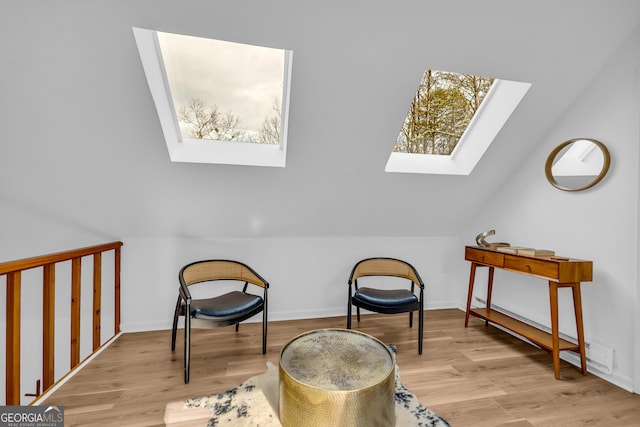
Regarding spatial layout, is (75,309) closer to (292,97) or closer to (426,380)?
(292,97)

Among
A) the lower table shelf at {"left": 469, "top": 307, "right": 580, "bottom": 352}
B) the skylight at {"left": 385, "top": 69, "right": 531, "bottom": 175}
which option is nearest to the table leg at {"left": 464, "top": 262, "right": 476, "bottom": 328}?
the lower table shelf at {"left": 469, "top": 307, "right": 580, "bottom": 352}

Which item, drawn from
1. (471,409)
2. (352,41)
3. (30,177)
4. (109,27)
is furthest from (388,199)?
(30,177)

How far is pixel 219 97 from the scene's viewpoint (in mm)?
2453

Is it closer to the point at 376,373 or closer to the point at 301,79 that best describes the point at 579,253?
the point at 376,373

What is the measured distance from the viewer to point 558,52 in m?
2.11

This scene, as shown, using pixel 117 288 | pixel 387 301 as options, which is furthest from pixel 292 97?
pixel 117 288

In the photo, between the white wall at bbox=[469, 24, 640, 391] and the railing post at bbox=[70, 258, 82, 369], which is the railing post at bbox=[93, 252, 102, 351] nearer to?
the railing post at bbox=[70, 258, 82, 369]

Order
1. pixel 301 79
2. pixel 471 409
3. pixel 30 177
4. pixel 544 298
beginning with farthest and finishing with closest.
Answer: pixel 544 298
pixel 30 177
pixel 301 79
pixel 471 409

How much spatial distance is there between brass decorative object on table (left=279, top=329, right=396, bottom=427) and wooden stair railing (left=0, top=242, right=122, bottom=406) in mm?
1421

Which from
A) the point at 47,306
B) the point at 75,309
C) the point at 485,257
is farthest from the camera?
the point at 485,257

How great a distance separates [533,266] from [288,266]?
2.21 m

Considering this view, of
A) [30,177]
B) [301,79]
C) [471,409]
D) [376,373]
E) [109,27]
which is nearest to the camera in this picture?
[376,373]

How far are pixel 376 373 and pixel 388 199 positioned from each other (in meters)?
1.83

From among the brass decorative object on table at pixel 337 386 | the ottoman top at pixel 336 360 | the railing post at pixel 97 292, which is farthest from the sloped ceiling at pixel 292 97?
the brass decorative object on table at pixel 337 386
